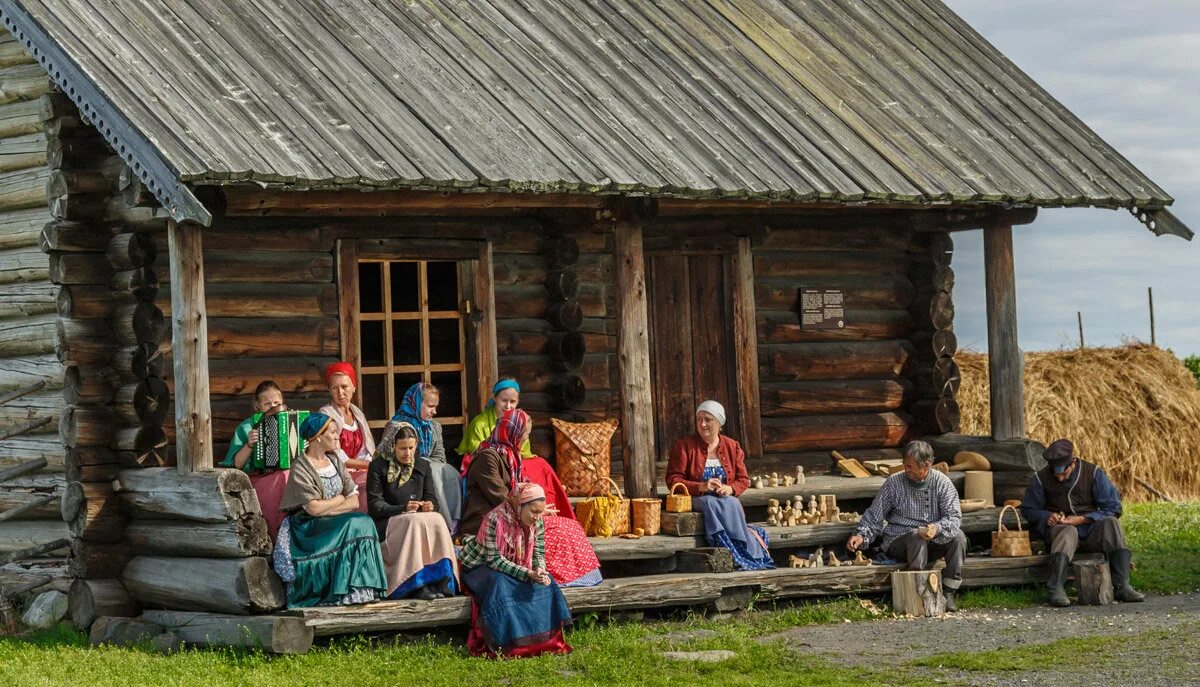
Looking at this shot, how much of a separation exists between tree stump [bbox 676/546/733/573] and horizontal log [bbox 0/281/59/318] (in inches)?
190

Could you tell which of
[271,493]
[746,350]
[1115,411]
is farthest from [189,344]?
[1115,411]

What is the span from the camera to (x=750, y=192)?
13.3 metres

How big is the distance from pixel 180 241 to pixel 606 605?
144 inches

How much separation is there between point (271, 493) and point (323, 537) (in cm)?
68

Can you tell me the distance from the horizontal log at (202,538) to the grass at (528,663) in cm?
66

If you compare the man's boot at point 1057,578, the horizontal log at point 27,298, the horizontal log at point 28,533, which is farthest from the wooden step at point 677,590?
the horizontal log at point 27,298

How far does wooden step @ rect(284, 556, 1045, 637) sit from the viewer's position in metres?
11.3

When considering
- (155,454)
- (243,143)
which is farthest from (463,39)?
(155,454)

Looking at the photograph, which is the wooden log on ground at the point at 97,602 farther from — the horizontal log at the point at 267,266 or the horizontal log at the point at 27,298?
the horizontal log at the point at 267,266

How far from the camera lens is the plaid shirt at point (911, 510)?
531 inches

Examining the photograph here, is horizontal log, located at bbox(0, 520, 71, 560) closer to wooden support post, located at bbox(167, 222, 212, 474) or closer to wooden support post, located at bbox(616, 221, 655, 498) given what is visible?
wooden support post, located at bbox(167, 222, 212, 474)

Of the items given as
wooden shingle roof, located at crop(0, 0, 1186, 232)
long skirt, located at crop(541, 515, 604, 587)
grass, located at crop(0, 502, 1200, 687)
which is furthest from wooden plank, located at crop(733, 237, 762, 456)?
long skirt, located at crop(541, 515, 604, 587)

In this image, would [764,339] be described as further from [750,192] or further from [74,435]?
[74,435]

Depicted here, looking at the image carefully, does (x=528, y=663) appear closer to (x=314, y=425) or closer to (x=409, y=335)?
(x=314, y=425)
